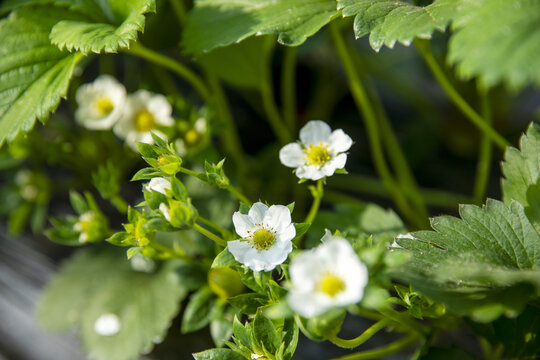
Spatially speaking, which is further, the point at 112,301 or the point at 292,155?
the point at 112,301

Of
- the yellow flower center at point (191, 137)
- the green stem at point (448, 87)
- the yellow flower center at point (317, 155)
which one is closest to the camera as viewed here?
the yellow flower center at point (317, 155)

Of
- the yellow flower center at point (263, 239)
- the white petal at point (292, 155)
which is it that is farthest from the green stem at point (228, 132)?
the yellow flower center at point (263, 239)

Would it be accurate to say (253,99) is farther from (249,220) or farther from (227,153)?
(249,220)

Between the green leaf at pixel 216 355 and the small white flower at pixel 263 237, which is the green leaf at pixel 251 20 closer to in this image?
the small white flower at pixel 263 237

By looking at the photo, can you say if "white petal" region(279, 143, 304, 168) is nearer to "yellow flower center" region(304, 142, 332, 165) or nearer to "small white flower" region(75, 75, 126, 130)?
"yellow flower center" region(304, 142, 332, 165)

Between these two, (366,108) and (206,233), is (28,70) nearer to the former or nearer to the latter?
(206,233)

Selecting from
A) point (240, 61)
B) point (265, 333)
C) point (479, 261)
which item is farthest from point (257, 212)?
point (240, 61)

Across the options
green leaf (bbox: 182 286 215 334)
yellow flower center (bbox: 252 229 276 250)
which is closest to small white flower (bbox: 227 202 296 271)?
yellow flower center (bbox: 252 229 276 250)

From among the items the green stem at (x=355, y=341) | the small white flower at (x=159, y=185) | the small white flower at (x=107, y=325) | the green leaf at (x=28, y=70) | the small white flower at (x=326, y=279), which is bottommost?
the small white flower at (x=107, y=325)
